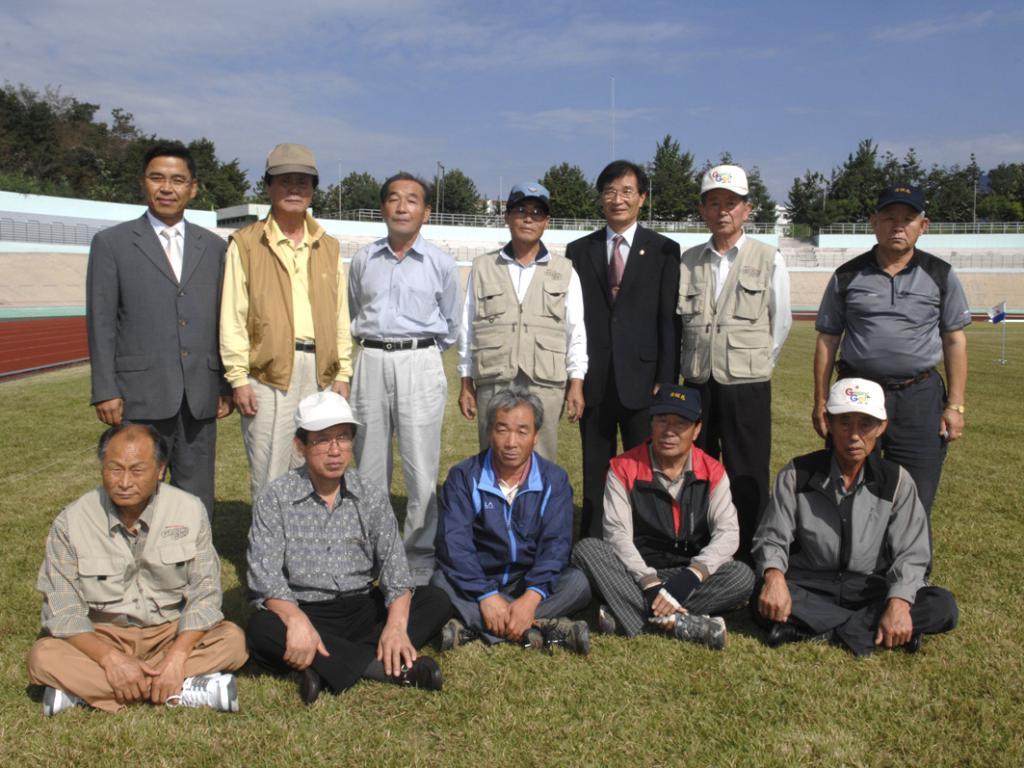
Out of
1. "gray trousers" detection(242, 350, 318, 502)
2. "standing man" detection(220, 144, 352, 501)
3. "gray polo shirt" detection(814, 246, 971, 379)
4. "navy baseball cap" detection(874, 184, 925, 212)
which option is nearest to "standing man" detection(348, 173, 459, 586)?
"standing man" detection(220, 144, 352, 501)

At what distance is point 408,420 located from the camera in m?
4.46

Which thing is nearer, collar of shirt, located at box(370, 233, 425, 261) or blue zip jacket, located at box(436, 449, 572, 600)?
blue zip jacket, located at box(436, 449, 572, 600)

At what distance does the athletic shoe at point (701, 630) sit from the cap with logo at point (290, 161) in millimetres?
2837

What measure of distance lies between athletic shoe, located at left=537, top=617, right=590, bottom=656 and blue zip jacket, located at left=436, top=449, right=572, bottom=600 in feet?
0.54

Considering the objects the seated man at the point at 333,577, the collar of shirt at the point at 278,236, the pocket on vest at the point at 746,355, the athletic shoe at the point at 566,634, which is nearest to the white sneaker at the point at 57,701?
the seated man at the point at 333,577

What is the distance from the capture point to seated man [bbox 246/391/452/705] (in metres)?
3.25

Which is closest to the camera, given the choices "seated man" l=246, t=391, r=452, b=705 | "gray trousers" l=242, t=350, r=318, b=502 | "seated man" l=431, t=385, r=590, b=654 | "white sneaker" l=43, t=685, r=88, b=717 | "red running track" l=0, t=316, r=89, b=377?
"white sneaker" l=43, t=685, r=88, b=717

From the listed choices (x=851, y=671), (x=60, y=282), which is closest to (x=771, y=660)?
(x=851, y=671)

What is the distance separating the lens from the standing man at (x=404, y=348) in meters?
4.41

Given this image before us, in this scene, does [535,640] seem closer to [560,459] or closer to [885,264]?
[885,264]

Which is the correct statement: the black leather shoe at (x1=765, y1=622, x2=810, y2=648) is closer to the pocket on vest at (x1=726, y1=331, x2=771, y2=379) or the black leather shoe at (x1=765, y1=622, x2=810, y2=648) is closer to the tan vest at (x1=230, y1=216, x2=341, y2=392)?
the pocket on vest at (x1=726, y1=331, x2=771, y2=379)

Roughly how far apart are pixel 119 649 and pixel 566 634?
183cm

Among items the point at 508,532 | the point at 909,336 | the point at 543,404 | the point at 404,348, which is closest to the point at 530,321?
the point at 543,404

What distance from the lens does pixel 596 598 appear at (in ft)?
13.9
